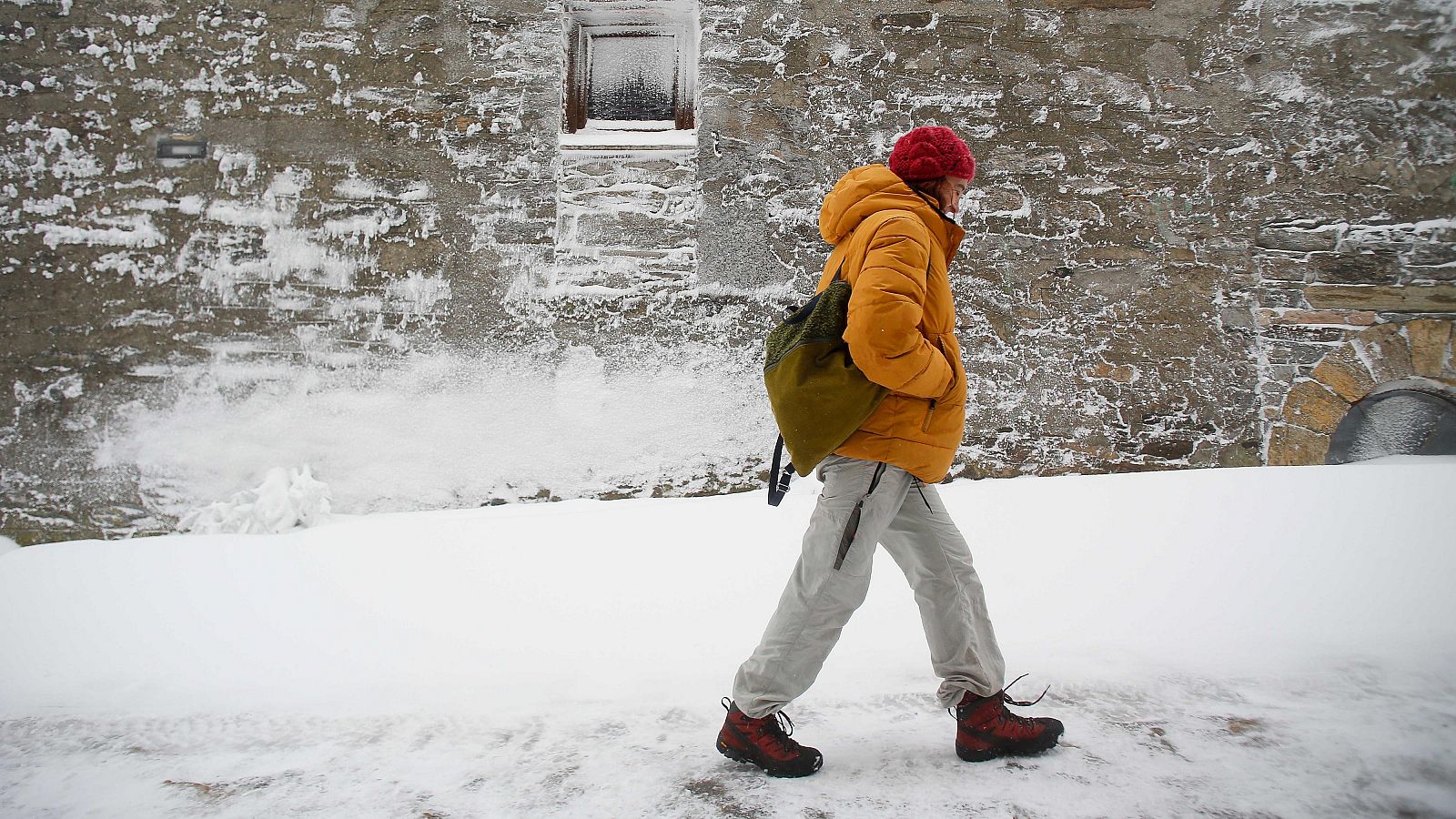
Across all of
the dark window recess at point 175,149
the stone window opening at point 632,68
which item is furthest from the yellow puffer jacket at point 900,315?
the dark window recess at point 175,149

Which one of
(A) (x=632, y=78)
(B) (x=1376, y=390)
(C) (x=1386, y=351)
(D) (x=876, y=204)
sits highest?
(A) (x=632, y=78)

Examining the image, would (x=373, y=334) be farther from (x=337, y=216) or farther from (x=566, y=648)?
(x=566, y=648)

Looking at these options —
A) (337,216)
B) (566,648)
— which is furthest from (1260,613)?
(337,216)

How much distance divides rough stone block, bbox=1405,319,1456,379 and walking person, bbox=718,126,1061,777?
10.9 ft

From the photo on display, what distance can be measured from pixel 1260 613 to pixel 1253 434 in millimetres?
1808

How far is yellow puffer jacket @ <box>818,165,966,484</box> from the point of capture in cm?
154

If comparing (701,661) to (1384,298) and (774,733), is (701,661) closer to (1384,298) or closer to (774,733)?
(774,733)

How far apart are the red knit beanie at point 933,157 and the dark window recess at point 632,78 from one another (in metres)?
2.66

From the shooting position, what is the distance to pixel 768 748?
1.67 m

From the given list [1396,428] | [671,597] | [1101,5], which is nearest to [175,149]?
[671,597]

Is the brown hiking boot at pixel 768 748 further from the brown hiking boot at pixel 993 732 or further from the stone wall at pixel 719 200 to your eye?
the stone wall at pixel 719 200

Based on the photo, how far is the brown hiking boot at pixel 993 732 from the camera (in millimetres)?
1703

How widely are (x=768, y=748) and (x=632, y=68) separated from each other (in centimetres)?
358

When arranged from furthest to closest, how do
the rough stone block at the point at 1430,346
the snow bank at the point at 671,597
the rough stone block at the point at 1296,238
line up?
the rough stone block at the point at 1296,238 → the rough stone block at the point at 1430,346 → the snow bank at the point at 671,597
